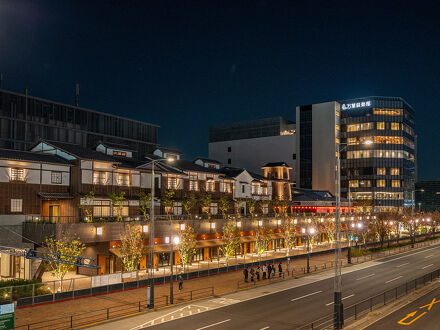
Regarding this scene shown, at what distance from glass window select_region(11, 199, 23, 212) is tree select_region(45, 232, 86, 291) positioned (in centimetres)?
592

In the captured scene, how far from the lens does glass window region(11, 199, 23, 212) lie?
44.3 metres

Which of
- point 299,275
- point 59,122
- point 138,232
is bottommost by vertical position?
point 299,275

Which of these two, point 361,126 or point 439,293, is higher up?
point 361,126

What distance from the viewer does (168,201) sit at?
58000 millimetres

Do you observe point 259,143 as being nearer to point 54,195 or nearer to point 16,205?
point 54,195

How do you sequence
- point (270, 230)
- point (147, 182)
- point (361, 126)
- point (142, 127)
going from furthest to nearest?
point (361, 126) → point (142, 127) → point (270, 230) → point (147, 182)

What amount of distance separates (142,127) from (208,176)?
62.3 m

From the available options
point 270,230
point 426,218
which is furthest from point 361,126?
point 270,230

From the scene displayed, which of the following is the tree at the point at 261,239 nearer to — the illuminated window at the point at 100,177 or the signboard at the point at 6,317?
the illuminated window at the point at 100,177

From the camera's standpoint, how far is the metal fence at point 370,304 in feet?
83.3

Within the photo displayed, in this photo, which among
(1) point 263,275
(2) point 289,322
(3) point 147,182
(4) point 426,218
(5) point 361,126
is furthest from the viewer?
(5) point 361,126

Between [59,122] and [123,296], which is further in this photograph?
[59,122]

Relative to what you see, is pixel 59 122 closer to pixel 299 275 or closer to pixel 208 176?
pixel 208 176

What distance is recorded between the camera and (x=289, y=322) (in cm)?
2747
